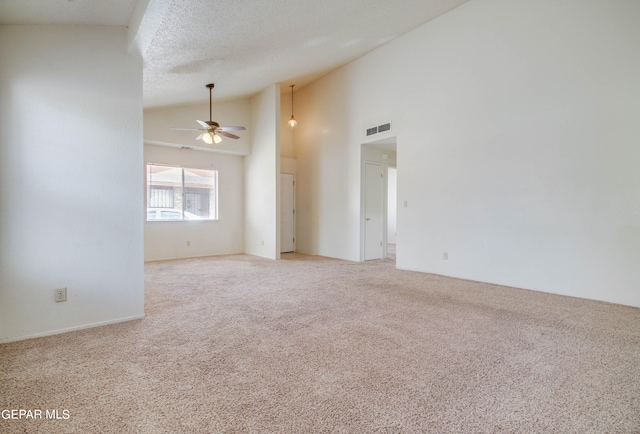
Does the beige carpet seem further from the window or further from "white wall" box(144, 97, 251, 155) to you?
"white wall" box(144, 97, 251, 155)

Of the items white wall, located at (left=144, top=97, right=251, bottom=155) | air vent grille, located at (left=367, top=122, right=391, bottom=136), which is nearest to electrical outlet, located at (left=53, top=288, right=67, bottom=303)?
white wall, located at (left=144, top=97, right=251, bottom=155)

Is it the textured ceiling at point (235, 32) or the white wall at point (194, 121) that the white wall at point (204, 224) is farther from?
the textured ceiling at point (235, 32)

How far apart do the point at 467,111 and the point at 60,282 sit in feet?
18.6

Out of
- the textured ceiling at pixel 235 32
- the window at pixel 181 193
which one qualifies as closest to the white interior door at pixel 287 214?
the window at pixel 181 193

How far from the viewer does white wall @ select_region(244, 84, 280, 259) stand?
23.3 ft

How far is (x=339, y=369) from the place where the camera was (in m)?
2.11

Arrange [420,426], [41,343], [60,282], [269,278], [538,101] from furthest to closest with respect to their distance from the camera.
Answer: [269,278], [538,101], [60,282], [41,343], [420,426]

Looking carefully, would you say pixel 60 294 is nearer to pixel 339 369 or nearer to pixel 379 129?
pixel 339 369

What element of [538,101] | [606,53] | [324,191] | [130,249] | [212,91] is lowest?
[130,249]

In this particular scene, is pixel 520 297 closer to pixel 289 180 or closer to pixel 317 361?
pixel 317 361

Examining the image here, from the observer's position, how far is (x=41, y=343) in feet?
8.32

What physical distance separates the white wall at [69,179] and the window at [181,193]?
424 cm

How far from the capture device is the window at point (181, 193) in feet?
22.9

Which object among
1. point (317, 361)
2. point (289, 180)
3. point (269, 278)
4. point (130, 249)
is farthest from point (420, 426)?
point (289, 180)
